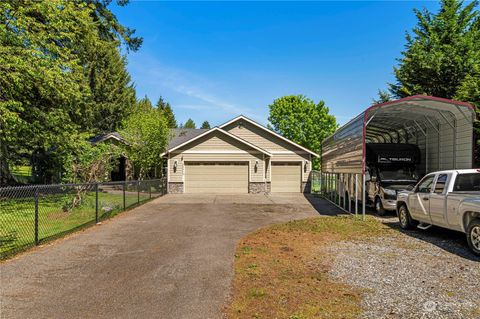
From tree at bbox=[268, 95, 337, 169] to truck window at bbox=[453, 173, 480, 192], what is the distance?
156ft

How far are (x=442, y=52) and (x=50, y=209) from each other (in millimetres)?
21219

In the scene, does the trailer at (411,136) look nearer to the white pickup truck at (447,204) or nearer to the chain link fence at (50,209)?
the white pickup truck at (447,204)

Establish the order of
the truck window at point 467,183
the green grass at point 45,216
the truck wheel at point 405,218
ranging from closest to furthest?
the truck window at point 467,183, the green grass at point 45,216, the truck wheel at point 405,218

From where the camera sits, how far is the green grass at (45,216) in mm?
8359

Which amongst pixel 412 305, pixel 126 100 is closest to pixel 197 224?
pixel 412 305

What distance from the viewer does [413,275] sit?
5711mm

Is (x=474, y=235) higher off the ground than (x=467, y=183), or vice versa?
(x=467, y=183)

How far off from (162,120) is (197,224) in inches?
597

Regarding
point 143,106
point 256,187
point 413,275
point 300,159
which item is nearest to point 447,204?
point 413,275

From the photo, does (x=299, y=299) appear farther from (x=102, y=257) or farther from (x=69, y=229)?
(x=69, y=229)

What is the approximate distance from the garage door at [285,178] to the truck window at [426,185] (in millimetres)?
16516

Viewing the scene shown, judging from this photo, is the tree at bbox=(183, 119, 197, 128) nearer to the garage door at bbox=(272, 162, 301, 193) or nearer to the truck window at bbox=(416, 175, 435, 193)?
the garage door at bbox=(272, 162, 301, 193)

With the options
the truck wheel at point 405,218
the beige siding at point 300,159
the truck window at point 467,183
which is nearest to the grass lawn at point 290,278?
the truck wheel at point 405,218

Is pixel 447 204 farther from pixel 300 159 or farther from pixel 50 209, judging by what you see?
pixel 300 159
